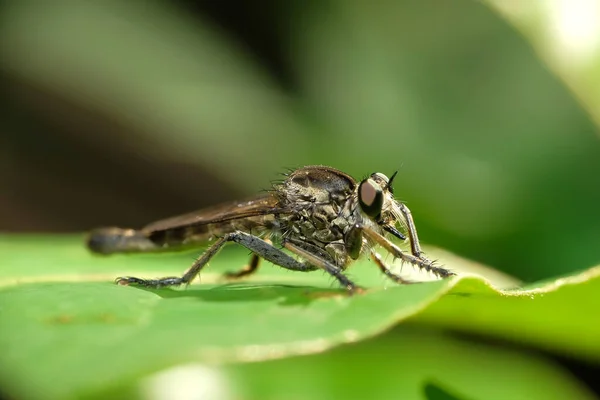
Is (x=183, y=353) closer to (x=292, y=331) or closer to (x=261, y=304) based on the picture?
(x=292, y=331)

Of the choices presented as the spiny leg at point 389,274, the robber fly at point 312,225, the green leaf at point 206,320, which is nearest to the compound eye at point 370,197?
the robber fly at point 312,225

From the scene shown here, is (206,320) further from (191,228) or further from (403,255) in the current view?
(191,228)

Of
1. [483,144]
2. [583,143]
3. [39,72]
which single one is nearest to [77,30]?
[39,72]

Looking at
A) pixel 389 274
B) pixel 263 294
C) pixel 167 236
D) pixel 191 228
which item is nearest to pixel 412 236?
pixel 389 274

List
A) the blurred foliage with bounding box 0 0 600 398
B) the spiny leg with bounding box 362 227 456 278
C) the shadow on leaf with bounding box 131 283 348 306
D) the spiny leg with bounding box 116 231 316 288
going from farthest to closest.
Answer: the blurred foliage with bounding box 0 0 600 398 → the spiny leg with bounding box 116 231 316 288 → the spiny leg with bounding box 362 227 456 278 → the shadow on leaf with bounding box 131 283 348 306

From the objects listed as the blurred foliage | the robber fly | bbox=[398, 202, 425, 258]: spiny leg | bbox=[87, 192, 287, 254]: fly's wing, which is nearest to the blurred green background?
the blurred foliage

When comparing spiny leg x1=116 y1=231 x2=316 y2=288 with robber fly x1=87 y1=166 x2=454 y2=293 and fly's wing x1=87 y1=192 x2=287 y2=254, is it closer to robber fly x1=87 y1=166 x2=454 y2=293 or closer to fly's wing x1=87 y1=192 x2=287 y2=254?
robber fly x1=87 y1=166 x2=454 y2=293
